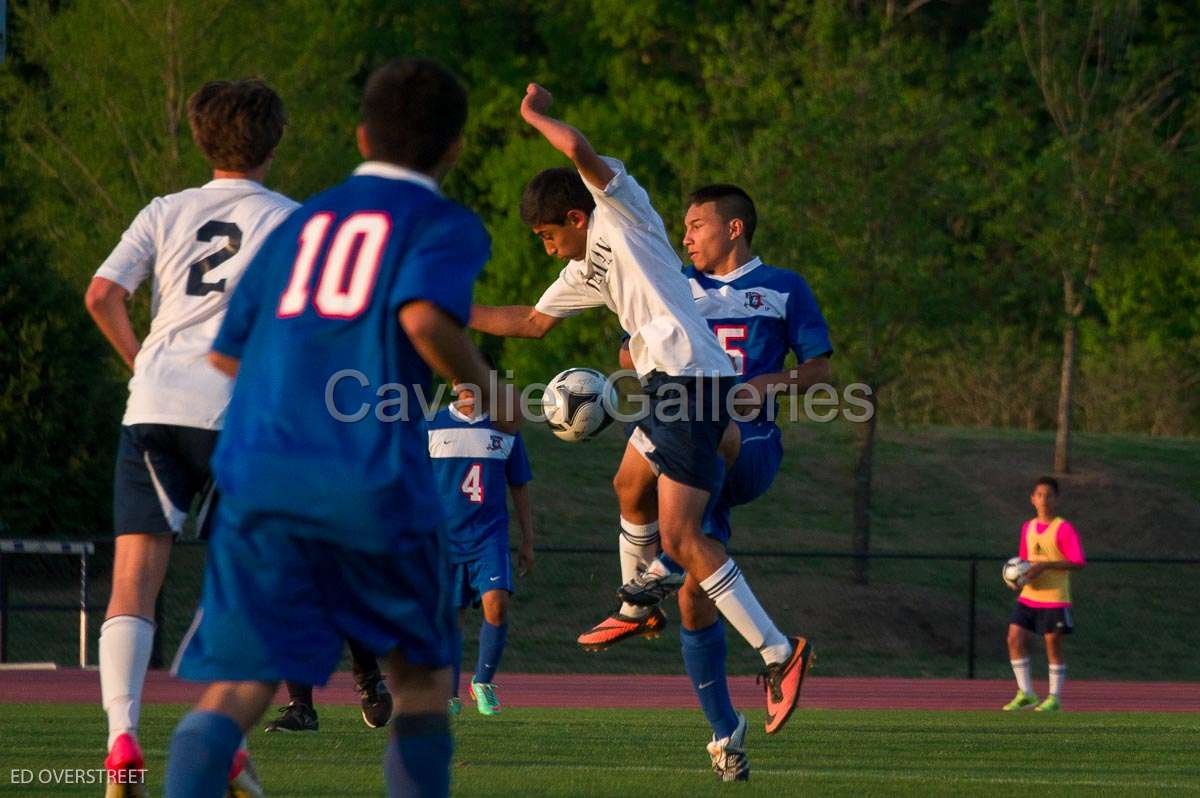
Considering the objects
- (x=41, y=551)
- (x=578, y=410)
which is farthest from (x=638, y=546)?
(x=41, y=551)

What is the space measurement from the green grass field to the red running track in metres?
1.93

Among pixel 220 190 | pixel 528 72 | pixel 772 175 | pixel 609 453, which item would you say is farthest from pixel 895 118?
pixel 528 72

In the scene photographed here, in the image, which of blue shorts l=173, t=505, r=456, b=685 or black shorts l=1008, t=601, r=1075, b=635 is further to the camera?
black shorts l=1008, t=601, r=1075, b=635

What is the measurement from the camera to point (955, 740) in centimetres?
870

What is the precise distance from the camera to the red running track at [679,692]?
1222 cm

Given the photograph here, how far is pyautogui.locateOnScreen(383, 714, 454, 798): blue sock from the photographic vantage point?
3658mm

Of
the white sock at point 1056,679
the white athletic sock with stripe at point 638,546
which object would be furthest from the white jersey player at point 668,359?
the white sock at point 1056,679

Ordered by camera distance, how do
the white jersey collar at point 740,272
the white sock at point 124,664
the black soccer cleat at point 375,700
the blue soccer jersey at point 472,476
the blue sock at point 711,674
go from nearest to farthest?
1. the white sock at point 124,664
2. the blue sock at point 711,674
3. the white jersey collar at point 740,272
4. the black soccer cleat at point 375,700
5. the blue soccer jersey at point 472,476

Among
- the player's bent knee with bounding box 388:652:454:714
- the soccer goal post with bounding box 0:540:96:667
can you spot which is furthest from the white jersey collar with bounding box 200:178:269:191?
the soccer goal post with bounding box 0:540:96:667

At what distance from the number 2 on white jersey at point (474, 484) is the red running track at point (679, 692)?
2184 mm

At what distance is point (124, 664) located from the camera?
5.11 m

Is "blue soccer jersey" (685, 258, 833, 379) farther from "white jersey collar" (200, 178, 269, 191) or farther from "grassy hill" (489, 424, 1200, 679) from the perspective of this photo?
"grassy hill" (489, 424, 1200, 679)

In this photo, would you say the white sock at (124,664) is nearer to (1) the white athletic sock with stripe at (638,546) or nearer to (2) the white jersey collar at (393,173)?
(2) the white jersey collar at (393,173)

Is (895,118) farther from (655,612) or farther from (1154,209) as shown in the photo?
(655,612)
